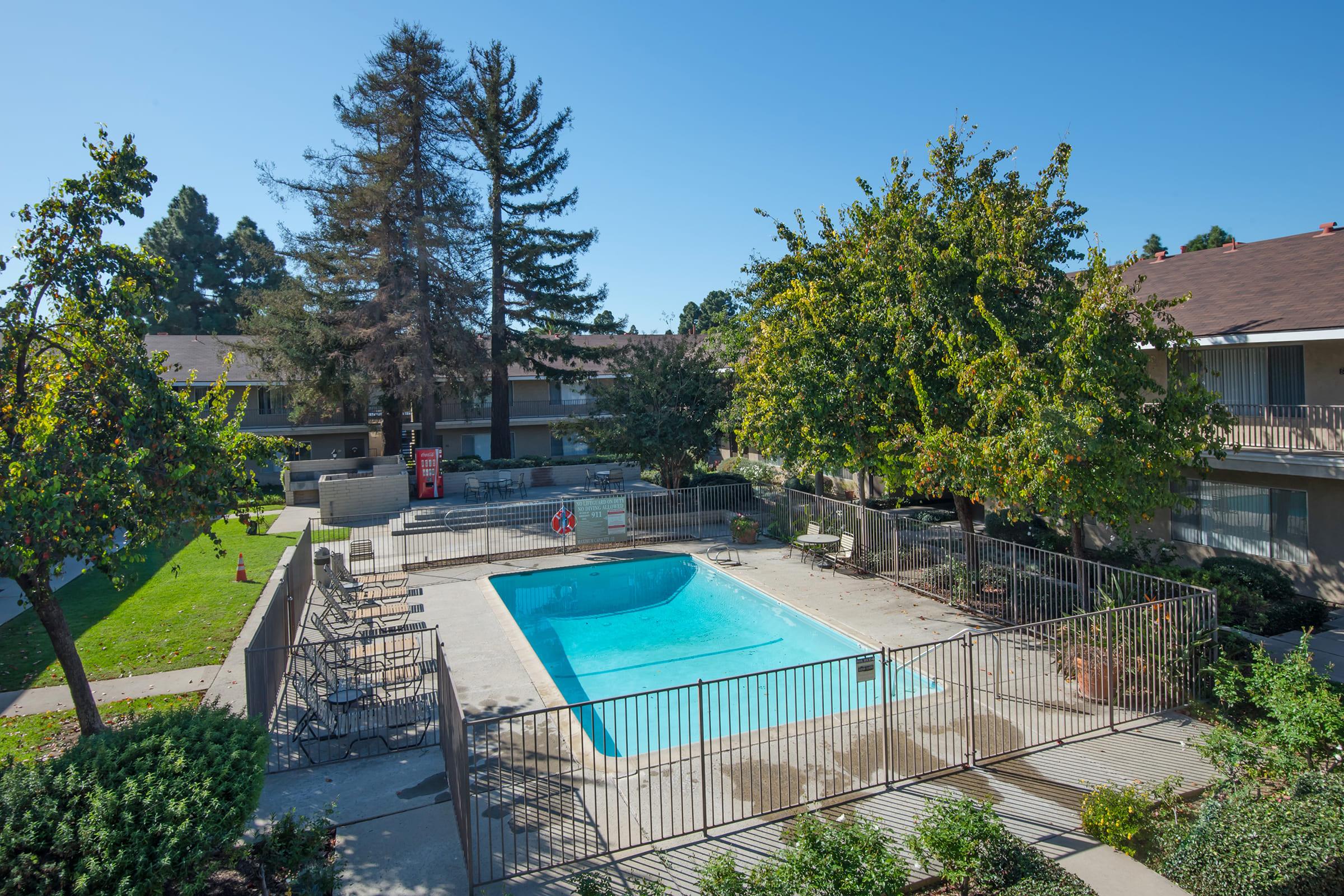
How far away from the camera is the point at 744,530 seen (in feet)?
71.4

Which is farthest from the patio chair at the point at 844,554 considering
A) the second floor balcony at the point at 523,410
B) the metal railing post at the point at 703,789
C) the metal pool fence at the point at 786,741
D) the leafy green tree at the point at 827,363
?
the second floor balcony at the point at 523,410

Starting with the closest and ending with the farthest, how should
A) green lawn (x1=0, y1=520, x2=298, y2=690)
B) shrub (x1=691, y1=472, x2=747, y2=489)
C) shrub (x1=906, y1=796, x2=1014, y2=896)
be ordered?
shrub (x1=906, y1=796, x2=1014, y2=896) → green lawn (x1=0, y1=520, x2=298, y2=690) → shrub (x1=691, y1=472, x2=747, y2=489)

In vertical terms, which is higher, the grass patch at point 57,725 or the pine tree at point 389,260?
the pine tree at point 389,260

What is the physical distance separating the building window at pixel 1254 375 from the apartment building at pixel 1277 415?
19 millimetres

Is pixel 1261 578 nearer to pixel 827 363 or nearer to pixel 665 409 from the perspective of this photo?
pixel 827 363

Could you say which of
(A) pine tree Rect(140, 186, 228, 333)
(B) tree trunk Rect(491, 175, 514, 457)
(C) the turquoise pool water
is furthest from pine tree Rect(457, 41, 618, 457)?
(A) pine tree Rect(140, 186, 228, 333)

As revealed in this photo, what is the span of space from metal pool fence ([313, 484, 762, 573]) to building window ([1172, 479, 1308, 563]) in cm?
1115

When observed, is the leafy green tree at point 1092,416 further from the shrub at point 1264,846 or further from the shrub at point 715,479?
the shrub at point 715,479

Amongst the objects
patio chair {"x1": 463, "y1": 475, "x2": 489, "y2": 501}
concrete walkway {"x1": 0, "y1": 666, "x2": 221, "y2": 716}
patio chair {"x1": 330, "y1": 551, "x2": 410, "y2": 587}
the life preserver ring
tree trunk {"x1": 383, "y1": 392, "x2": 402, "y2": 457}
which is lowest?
concrete walkway {"x1": 0, "y1": 666, "x2": 221, "y2": 716}

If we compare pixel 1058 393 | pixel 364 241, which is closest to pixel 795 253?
pixel 1058 393

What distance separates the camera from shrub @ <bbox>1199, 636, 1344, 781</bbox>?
25.3 ft

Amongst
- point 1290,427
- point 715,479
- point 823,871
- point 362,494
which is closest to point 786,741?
point 823,871

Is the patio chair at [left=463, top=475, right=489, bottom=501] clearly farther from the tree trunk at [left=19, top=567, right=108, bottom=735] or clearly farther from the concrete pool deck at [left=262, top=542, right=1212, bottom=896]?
the tree trunk at [left=19, top=567, right=108, bottom=735]

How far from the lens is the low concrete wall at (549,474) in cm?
3166
